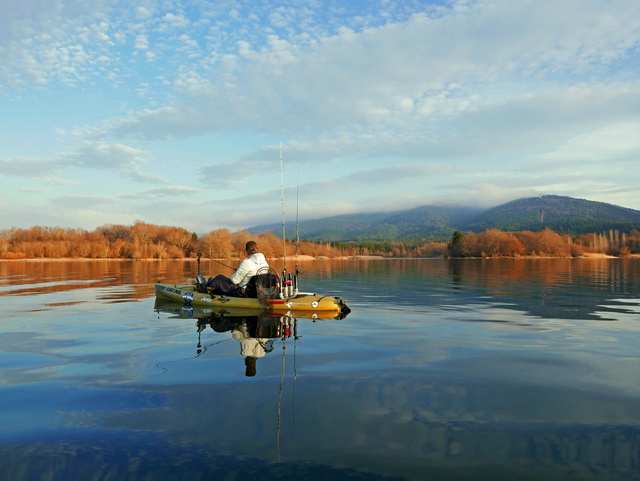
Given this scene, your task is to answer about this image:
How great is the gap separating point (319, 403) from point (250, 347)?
387 cm

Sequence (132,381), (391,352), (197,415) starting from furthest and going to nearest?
(391,352)
(132,381)
(197,415)

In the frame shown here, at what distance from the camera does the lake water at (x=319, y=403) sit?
4.37 metres

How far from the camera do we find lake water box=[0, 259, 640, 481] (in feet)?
14.3

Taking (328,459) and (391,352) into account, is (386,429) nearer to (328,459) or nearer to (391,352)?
(328,459)

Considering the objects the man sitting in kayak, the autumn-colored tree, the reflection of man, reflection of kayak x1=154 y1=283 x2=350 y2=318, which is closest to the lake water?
the reflection of man

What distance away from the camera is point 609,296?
21359 millimetres

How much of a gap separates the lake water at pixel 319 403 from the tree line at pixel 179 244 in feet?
383

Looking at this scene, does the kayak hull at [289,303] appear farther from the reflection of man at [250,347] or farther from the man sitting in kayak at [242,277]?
the reflection of man at [250,347]

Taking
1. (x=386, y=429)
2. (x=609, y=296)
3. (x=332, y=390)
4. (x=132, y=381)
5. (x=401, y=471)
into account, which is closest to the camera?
(x=401, y=471)

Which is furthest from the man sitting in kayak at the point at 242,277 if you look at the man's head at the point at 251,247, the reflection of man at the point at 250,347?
the reflection of man at the point at 250,347

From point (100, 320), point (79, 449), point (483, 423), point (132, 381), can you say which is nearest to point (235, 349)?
point (132, 381)

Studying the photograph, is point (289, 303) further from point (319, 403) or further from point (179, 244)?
point (179, 244)

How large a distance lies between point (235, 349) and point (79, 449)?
4.81m

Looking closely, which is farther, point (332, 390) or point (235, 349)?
point (235, 349)
